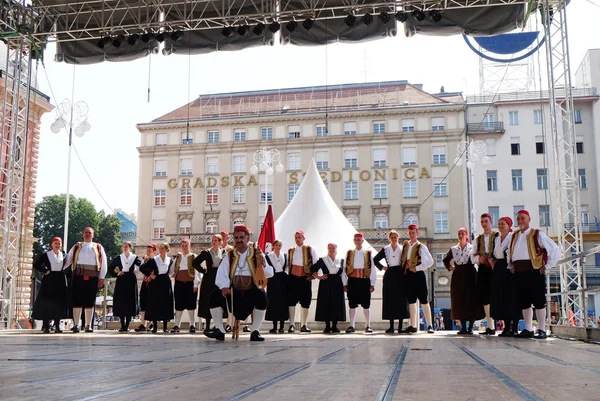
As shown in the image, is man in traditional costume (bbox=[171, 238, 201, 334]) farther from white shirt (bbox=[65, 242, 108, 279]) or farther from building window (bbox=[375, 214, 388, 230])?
building window (bbox=[375, 214, 388, 230])

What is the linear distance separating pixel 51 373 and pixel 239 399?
1.50 meters

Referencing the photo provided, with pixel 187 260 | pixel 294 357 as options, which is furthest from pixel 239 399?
pixel 187 260

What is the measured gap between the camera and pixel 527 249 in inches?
317

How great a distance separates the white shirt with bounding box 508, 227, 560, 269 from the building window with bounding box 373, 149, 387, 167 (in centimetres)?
4245

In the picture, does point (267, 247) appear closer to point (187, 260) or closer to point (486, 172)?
point (187, 260)

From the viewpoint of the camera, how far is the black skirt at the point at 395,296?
10289 mm

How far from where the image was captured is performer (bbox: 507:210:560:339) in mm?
7883

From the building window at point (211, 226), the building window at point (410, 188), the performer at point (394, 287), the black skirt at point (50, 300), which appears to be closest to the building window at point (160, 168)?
the building window at point (211, 226)

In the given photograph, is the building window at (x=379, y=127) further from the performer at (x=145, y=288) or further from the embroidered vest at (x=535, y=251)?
the embroidered vest at (x=535, y=251)

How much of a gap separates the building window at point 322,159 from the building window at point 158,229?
1353cm

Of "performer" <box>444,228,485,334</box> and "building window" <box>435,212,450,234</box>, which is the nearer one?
"performer" <box>444,228,485,334</box>

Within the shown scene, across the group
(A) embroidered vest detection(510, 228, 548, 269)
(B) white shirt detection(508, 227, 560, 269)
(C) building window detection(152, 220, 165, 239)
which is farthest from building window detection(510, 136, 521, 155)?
(A) embroidered vest detection(510, 228, 548, 269)

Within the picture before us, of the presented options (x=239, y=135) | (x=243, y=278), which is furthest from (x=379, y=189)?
(x=243, y=278)

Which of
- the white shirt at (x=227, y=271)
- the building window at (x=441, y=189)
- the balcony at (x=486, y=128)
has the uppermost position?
the balcony at (x=486, y=128)
